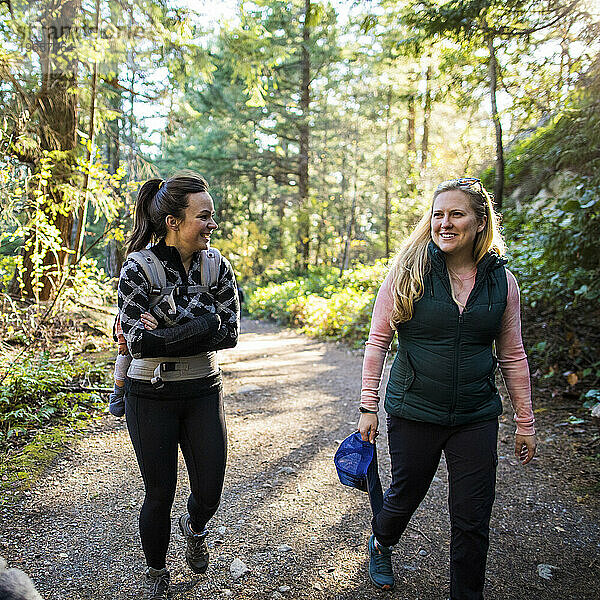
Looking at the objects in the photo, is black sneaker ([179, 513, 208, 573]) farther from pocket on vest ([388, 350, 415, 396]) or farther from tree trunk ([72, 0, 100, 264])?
tree trunk ([72, 0, 100, 264])

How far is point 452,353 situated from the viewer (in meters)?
2.49

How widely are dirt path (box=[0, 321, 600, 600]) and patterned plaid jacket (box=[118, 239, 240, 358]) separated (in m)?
1.42

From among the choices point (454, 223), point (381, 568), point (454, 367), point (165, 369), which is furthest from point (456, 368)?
point (165, 369)

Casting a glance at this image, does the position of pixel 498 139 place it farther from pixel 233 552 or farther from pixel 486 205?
pixel 233 552

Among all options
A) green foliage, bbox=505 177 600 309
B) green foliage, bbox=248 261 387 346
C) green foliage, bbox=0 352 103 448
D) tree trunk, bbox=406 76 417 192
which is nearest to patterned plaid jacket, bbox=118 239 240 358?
green foliage, bbox=0 352 103 448

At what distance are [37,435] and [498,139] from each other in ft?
25.6

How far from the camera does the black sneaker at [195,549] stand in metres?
2.87

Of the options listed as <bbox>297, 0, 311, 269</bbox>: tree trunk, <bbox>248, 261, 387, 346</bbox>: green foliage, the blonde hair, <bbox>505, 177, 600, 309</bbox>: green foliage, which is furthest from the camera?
<bbox>297, 0, 311, 269</bbox>: tree trunk

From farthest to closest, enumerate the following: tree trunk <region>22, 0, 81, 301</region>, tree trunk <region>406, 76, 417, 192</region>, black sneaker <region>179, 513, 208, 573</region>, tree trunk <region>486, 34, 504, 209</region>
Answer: tree trunk <region>406, 76, 417, 192</region> < tree trunk <region>486, 34, 504, 209</region> < tree trunk <region>22, 0, 81, 301</region> < black sneaker <region>179, 513, 208, 573</region>

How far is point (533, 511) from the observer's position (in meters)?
3.89

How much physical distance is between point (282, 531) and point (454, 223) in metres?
2.34

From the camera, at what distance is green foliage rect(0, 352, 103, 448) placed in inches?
184

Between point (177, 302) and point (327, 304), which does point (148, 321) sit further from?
point (327, 304)

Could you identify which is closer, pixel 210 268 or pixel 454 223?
pixel 454 223
